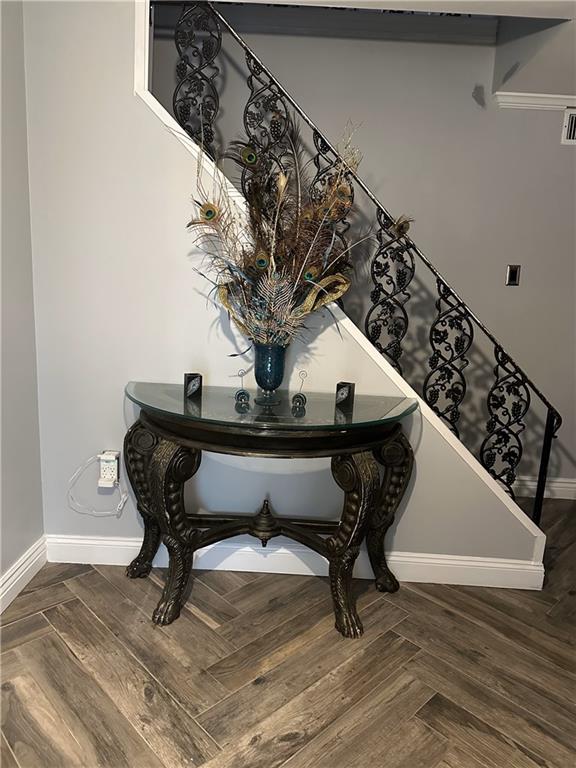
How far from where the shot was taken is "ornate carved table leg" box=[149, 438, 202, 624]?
73.6 inches

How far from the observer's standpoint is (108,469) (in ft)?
7.23

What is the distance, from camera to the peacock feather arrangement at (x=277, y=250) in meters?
1.85

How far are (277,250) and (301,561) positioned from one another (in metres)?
1.34

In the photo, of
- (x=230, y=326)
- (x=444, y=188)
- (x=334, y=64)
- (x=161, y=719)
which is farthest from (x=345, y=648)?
(x=334, y=64)

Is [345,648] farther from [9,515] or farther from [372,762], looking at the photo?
[9,515]

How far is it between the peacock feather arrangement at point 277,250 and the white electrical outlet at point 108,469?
794 mm

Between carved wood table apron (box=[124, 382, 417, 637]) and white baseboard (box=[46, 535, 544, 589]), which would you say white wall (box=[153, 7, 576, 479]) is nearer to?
white baseboard (box=[46, 535, 544, 589])

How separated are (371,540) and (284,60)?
259 centimetres

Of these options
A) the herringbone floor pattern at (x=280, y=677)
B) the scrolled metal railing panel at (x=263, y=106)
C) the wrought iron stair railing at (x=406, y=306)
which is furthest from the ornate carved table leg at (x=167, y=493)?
the scrolled metal railing panel at (x=263, y=106)

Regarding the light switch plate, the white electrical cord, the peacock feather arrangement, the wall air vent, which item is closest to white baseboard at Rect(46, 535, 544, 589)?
the white electrical cord

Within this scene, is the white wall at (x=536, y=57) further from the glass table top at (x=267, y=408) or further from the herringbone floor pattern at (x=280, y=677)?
the herringbone floor pattern at (x=280, y=677)

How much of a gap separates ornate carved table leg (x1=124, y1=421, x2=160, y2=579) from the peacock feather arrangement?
0.58m

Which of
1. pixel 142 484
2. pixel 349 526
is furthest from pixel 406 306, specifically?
pixel 142 484

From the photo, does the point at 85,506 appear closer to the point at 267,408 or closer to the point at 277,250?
the point at 267,408
